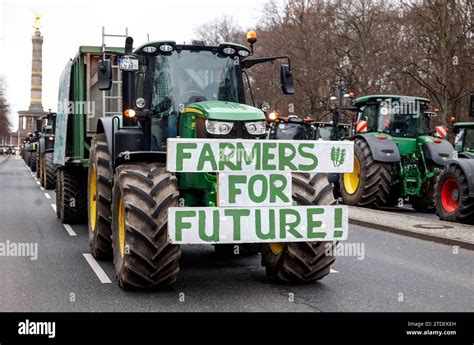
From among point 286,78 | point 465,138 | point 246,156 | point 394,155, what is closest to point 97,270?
point 246,156

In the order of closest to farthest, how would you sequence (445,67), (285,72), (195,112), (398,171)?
(195,112)
(285,72)
(398,171)
(445,67)

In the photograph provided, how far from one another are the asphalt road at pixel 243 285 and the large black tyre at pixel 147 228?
21 cm

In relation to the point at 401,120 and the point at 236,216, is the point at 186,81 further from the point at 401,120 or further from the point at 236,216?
the point at 401,120

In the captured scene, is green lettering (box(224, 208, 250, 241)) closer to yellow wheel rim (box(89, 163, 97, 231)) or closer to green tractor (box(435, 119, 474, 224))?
yellow wheel rim (box(89, 163, 97, 231))

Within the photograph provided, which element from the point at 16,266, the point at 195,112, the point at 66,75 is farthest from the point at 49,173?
the point at 195,112

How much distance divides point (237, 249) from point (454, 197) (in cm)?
622

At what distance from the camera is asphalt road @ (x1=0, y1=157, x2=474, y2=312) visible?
23.0 ft

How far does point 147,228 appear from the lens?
23.3 ft

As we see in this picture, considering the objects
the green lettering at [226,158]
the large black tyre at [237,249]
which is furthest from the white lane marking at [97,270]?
the green lettering at [226,158]

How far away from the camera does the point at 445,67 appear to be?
3219 centimetres

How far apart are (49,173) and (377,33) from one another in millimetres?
22391

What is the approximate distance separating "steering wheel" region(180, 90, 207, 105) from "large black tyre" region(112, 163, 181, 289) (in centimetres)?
121

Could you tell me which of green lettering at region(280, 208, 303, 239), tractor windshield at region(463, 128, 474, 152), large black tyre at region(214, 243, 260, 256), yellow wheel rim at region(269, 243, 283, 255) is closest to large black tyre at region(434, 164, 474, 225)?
tractor windshield at region(463, 128, 474, 152)
